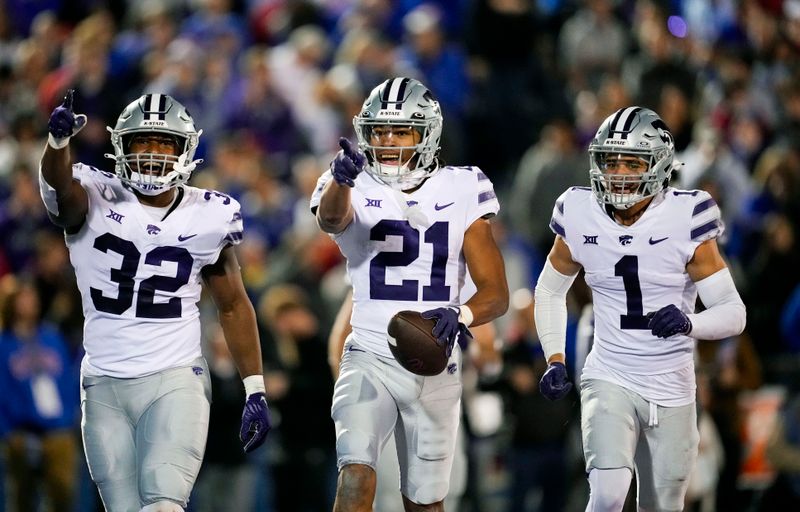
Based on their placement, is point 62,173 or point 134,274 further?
point 134,274

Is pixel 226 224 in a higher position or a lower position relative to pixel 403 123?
lower

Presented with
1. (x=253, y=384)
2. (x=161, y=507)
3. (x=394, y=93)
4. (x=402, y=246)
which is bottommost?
(x=161, y=507)

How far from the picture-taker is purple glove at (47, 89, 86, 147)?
19.5 feet

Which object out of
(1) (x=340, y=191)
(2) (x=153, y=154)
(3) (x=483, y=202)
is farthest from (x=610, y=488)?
(2) (x=153, y=154)

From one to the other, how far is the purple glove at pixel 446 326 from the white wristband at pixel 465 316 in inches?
1.3

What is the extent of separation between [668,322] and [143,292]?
83.9 inches

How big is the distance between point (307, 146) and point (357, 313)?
6345 millimetres

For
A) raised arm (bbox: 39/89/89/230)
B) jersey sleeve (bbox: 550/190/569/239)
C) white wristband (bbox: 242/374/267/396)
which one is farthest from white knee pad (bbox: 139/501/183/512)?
jersey sleeve (bbox: 550/190/569/239)

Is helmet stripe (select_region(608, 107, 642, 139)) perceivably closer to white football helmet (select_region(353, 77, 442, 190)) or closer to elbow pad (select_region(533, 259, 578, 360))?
elbow pad (select_region(533, 259, 578, 360))

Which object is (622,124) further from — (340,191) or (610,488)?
(610,488)

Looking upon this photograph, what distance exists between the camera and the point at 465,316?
6352 mm

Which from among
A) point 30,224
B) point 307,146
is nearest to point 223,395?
point 30,224

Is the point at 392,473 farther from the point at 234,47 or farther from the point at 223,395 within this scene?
the point at 234,47

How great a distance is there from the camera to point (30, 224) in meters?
11.5
